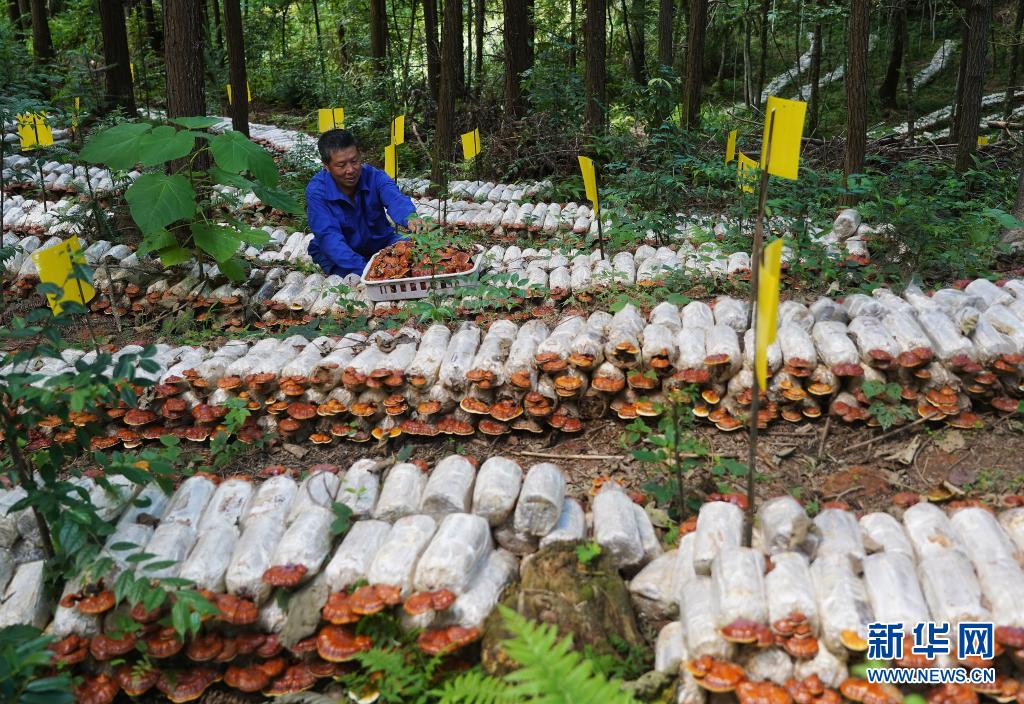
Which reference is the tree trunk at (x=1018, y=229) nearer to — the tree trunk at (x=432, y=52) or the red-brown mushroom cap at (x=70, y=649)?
the red-brown mushroom cap at (x=70, y=649)

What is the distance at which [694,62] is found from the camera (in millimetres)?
7328

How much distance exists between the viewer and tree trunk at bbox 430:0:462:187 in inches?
264

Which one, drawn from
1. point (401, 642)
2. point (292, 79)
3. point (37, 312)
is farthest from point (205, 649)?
point (292, 79)

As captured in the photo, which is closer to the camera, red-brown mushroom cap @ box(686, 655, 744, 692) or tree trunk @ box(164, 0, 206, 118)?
red-brown mushroom cap @ box(686, 655, 744, 692)

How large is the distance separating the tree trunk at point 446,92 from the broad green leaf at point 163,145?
319 centimetres

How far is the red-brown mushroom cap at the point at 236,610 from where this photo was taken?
2254mm

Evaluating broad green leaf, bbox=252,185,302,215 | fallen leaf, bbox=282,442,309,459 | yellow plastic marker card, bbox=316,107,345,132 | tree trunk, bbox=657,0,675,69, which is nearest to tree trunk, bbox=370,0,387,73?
tree trunk, bbox=657,0,675,69

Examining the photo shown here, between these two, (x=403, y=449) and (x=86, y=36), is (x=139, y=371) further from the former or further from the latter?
(x=86, y=36)

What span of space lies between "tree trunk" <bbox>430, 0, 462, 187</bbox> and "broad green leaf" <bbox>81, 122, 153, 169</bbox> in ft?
10.7

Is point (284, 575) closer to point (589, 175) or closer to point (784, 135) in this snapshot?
point (784, 135)

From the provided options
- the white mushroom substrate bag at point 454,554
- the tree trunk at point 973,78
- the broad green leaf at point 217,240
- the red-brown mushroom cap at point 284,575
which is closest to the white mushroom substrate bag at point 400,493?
the white mushroom substrate bag at point 454,554

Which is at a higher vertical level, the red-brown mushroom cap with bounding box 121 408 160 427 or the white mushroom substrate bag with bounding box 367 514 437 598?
the white mushroom substrate bag with bounding box 367 514 437 598

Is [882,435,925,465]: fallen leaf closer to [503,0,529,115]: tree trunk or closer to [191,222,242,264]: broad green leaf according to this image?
[191,222,242,264]: broad green leaf

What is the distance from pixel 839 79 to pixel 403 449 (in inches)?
500
